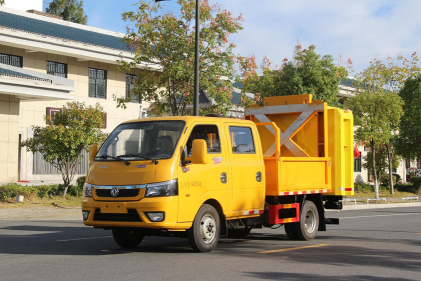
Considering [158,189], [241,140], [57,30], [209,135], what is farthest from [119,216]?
[57,30]

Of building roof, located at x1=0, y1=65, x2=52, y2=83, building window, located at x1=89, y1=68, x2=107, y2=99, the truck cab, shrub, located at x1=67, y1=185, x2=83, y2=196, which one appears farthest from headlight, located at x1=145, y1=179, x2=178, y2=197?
building window, located at x1=89, y1=68, x2=107, y2=99

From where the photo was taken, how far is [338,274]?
24.9 ft

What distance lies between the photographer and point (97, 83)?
32.2 m

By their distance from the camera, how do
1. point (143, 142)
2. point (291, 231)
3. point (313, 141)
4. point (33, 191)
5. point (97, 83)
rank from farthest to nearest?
1. point (97, 83)
2. point (33, 191)
3. point (313, 141)
4. point (291, 231)
5. point (143, 142)

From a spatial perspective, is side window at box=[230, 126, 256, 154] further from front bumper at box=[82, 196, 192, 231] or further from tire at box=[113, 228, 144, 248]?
tire at box=[113, 228, 144, 248]

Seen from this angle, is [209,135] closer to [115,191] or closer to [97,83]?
[115,191]

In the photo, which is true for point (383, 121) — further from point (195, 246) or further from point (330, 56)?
point (195, 246)

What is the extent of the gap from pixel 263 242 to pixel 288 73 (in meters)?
17.4

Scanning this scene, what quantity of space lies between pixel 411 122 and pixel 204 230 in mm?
36131

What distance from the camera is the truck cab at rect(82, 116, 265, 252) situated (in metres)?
8.57

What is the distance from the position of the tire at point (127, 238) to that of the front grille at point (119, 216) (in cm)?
119

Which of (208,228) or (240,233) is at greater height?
(208,228)

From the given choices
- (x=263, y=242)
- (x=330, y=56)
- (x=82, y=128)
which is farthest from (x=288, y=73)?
(x=263, y=242)

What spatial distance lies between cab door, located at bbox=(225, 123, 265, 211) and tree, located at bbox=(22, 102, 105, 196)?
13.0 metres
